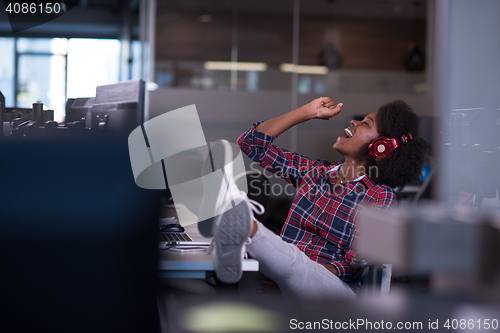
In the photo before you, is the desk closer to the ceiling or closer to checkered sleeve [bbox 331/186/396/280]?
checkered sleeve [bbox 331/186/396/280]

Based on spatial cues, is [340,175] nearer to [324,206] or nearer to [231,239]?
[324,206]

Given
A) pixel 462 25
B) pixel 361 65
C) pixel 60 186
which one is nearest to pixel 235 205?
pixel 60 186

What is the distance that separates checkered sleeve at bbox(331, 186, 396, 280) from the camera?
1.67 m

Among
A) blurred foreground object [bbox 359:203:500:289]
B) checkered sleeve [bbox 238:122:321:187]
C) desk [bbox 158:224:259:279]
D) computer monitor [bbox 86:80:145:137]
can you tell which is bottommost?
desk [bbox 158:224:259:279]

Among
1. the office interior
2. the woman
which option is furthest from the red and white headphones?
the office interior

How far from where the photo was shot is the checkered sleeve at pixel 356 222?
1673 mm

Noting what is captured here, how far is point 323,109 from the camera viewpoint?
1.98 metres

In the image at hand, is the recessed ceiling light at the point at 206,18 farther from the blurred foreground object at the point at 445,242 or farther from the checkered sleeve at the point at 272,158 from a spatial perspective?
the blurred foreground object at the point at 445,242

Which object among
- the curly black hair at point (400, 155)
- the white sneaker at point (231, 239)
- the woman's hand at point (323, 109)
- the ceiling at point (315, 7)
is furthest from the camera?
the ceiling at point (315, 7)

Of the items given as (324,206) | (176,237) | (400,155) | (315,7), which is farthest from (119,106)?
(315,7)

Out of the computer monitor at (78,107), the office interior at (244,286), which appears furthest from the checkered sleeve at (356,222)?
the computer monitor at (78,107)

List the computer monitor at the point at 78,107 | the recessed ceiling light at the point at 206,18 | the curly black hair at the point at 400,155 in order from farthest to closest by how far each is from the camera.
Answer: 1. the recessed ceiling light at the point at 206,18
2. the curly black hair at the point at 400,155
3. the computer monitor at the point at 78,107

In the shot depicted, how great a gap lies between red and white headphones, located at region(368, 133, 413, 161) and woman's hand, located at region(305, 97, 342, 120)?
0.22 metres

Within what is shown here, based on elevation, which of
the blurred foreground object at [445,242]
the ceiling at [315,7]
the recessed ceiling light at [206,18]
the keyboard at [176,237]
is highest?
the ceiling at [315,7]
